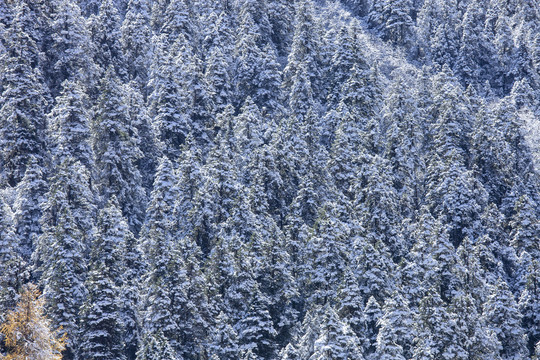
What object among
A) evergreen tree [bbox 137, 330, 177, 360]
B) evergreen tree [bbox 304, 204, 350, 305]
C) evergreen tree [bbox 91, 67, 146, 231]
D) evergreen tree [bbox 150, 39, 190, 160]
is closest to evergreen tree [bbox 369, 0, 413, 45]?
evergreen tree [bbox 150, 39, 190, 160]

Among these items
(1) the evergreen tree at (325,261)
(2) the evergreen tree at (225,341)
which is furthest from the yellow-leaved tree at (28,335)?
(1) the evergreen tree at (325,261)

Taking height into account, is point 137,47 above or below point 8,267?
above

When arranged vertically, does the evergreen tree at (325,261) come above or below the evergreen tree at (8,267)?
above

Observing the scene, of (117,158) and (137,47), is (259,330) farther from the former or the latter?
(137,47)

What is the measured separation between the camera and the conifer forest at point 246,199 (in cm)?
4081

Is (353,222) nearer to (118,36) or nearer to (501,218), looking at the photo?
(501,218)

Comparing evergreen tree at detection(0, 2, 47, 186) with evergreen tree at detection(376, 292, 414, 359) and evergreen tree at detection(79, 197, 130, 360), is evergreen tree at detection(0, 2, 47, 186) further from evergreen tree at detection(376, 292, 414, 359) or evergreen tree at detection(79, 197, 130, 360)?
evergreen tree at detection(376, 292, 414, 359)

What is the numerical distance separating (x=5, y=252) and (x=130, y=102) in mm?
23249

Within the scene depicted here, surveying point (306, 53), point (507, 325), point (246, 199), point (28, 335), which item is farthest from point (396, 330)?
point (306, 53)

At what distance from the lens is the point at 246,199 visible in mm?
50125

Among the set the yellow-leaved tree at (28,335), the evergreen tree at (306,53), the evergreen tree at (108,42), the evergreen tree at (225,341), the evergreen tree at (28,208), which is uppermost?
the evergreen tree at (306,53)

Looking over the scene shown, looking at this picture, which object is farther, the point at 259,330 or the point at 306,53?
the point at 306,53

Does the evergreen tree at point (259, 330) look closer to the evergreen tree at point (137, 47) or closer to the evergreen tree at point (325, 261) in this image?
the evergreen tree at point (325, 261)

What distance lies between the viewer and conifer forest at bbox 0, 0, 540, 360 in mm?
40812
